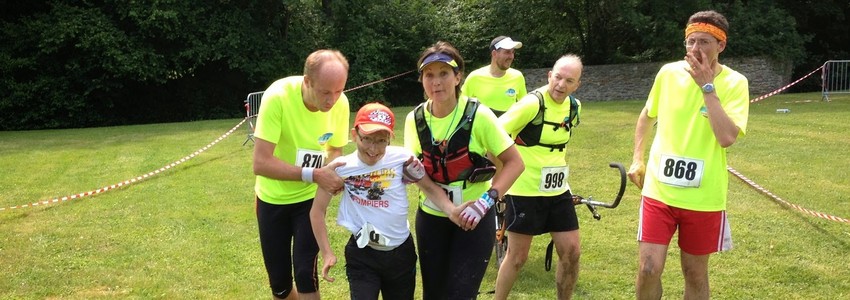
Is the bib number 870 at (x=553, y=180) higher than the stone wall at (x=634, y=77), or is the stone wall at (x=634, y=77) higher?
the stone wall at (x=634, y=77)

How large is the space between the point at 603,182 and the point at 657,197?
21.6 ft

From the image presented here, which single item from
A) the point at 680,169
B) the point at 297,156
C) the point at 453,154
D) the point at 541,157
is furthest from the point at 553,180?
the point at 297,156

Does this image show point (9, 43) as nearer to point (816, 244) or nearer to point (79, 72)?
point (79, 72)

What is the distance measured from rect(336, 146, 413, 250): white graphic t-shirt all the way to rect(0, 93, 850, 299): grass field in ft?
7.69

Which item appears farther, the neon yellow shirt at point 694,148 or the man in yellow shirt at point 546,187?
the man in yellow shirt at point 546,187

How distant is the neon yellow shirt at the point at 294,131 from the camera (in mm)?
4133

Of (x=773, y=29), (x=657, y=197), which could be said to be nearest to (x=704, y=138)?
(x=657, y=197)

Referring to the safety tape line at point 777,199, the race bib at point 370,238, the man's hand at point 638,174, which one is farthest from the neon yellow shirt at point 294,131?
the safety tape line at point 777,199

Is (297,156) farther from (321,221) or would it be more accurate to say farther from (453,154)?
(453,154)

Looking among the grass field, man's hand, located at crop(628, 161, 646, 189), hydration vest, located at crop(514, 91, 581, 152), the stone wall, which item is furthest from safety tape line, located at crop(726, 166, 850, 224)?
the stone wall

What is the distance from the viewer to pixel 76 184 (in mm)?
11648

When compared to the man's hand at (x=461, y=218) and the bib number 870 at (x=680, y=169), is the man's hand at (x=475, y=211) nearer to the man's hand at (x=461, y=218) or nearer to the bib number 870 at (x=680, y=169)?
the man's hand at (x=461, y=218)

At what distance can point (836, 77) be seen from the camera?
25.1 meters

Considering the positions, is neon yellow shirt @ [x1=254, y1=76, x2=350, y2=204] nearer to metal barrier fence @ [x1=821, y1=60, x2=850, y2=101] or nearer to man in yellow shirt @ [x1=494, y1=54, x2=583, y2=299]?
man in yellow shirt @ [x1=494, y1=54, x2=583, y2=299]
